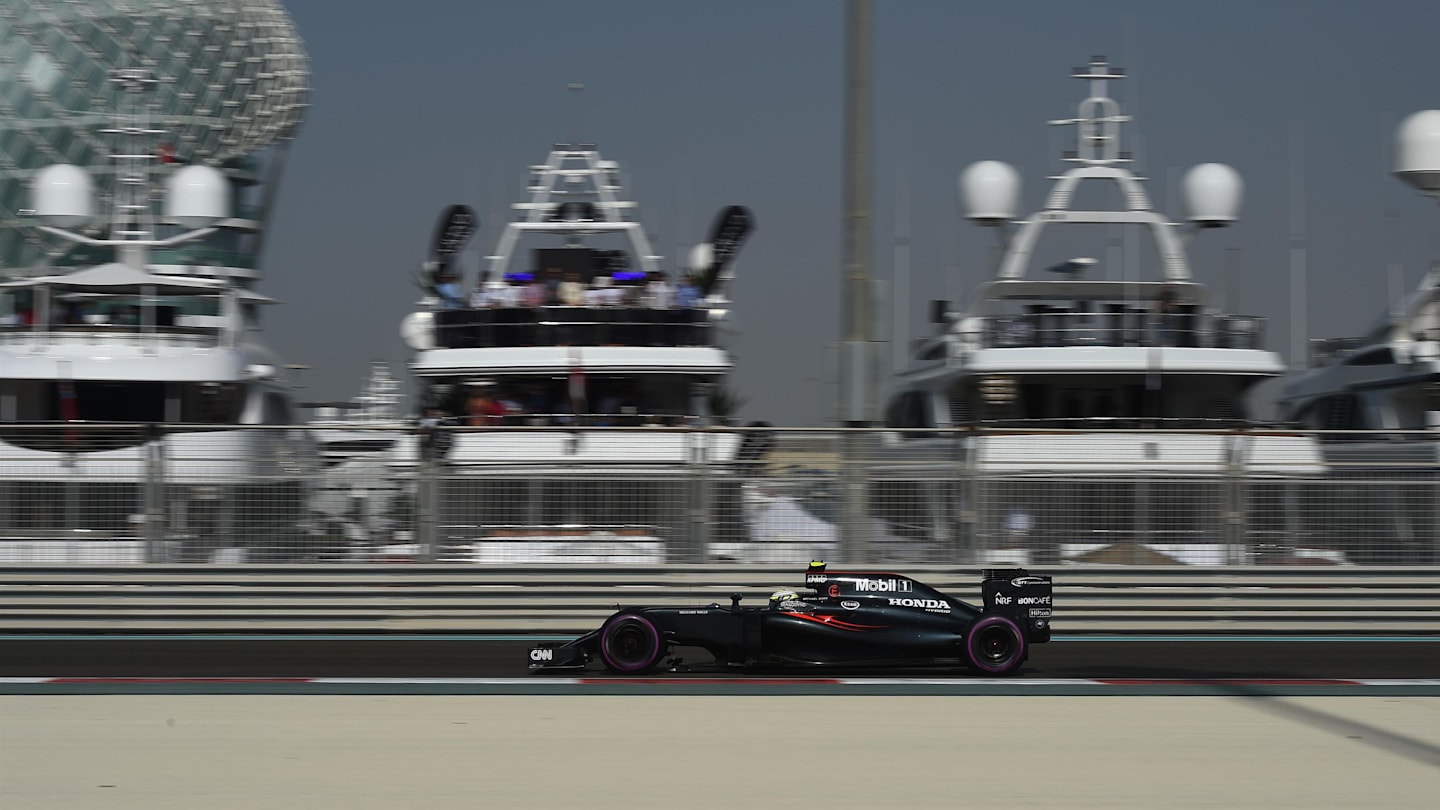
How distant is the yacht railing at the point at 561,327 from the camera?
19.3 meters

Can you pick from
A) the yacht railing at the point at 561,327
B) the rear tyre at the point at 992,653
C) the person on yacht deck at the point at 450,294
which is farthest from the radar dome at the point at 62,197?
the rear tyre at the point at 992,653

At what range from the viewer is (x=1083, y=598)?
41.9 ft

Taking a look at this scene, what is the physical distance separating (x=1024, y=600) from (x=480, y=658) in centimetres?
366

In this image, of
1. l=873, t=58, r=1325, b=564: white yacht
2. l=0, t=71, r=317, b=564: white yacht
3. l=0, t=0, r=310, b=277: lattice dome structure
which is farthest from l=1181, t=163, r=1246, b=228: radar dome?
l=0, t=0, r=310, b=277: lattice dome structure

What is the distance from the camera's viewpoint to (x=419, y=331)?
20438 millimetres

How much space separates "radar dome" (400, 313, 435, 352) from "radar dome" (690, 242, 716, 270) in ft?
12.3

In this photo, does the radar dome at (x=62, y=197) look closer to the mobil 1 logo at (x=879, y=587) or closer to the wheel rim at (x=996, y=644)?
the mobil 1 logo at (x=879, y=587)

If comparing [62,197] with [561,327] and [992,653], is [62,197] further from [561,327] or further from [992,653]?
[992,653]

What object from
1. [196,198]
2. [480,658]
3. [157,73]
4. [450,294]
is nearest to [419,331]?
[450,294]

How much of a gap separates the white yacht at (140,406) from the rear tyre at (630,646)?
11.9 feet

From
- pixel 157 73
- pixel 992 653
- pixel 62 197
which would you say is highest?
pixel 157 73
